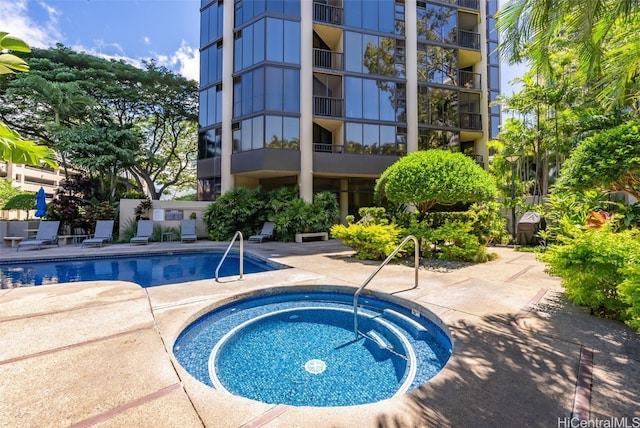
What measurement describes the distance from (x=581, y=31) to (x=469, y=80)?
16.6 metres

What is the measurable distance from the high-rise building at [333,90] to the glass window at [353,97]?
0.20 ft

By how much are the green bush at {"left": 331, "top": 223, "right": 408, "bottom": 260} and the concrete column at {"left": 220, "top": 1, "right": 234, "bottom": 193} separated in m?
9.82

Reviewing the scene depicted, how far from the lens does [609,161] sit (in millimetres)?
3566

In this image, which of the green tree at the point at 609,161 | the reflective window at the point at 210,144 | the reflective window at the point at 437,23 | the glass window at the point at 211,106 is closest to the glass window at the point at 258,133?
the reflective window at the point at 210,144

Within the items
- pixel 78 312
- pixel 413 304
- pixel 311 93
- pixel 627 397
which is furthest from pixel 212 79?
pixel 627 397

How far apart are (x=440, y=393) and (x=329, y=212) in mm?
12873

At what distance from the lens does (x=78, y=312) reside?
4082 millimetres

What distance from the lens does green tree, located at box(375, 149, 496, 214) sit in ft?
25.7

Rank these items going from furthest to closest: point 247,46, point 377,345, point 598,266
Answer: point 247,46 < point 377,345 < point 598,266

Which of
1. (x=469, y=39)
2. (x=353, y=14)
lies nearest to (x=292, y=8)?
(x=353, y=14)

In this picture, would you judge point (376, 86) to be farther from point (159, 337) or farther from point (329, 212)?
point (159, 337)

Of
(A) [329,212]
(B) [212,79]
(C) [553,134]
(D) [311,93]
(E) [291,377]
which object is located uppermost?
(B) [212,79]

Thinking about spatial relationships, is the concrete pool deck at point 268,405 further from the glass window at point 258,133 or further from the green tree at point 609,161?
the glass window at point 258,133

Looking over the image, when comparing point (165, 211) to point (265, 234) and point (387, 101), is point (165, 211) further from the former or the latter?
point (387, 101)
